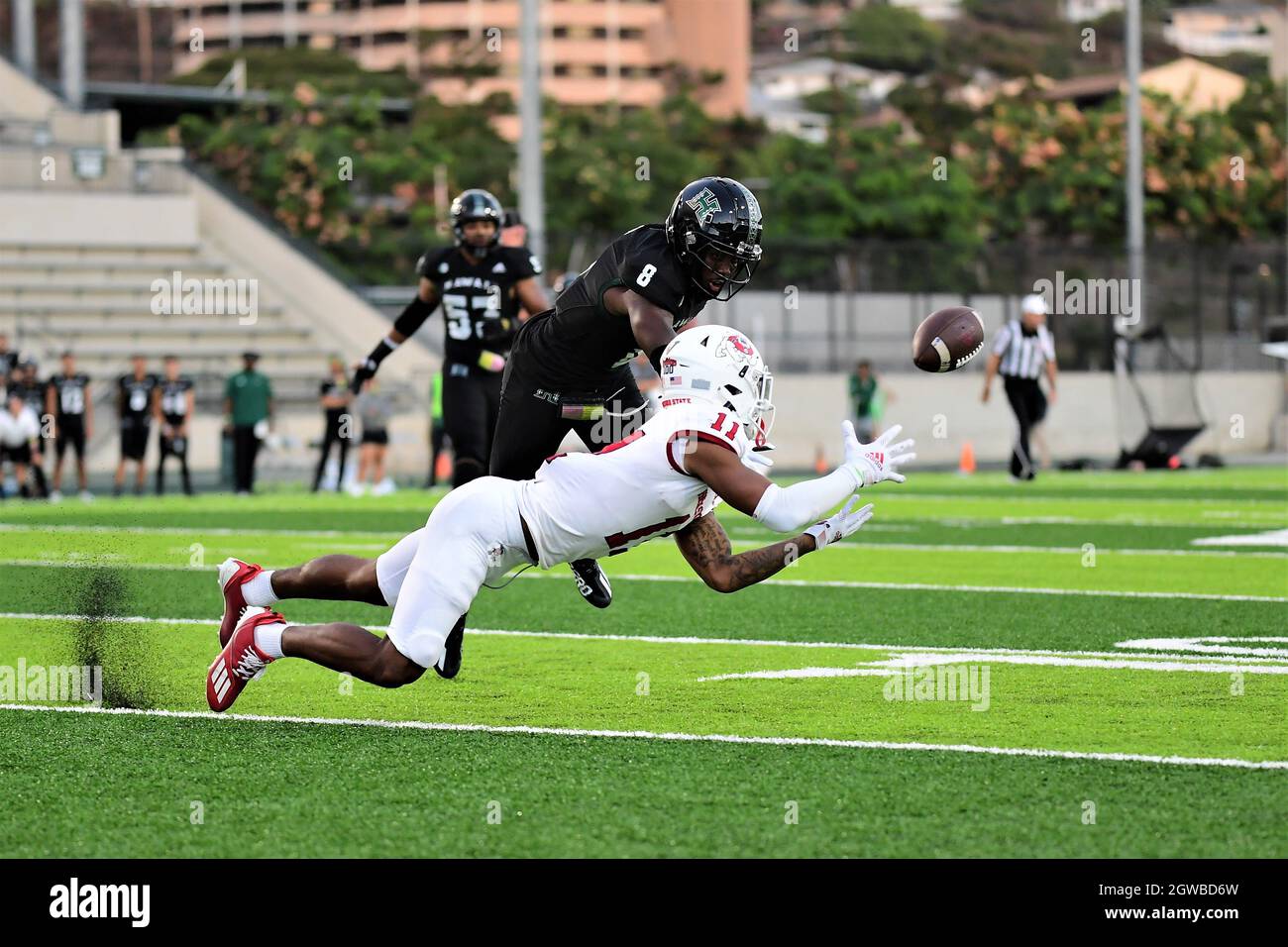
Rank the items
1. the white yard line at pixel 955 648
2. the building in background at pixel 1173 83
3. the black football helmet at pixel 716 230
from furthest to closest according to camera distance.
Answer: the building in background at pixel 1173 83 → the white yard line at pixel 955 648 → the black football helmet at pixel 716 230

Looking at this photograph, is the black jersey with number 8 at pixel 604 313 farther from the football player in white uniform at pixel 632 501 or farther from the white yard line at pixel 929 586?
the white yard line at pixel 929 586

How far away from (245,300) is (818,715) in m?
24.7

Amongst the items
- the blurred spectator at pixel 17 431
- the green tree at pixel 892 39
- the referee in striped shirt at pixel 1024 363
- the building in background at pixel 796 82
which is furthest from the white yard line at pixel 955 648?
the green tree at pixel 892 39

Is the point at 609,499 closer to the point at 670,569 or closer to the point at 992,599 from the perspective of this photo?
the point at 992,599

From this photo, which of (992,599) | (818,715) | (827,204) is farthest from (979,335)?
(827,204)

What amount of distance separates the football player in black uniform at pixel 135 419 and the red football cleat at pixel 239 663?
1623 centimetres

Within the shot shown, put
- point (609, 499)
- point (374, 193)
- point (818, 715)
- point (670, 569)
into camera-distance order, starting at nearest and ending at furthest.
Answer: point (609, 499), point (818, 715), point (670, 569), point (374, 193)

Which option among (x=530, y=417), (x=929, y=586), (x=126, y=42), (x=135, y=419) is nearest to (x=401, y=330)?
(x=530, y=417)

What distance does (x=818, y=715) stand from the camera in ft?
21.7

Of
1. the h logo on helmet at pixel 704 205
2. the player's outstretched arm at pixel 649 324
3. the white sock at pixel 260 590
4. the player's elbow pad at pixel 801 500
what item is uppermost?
the h logo on helmet at pixel 704 205

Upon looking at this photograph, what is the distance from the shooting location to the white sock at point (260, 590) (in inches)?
264

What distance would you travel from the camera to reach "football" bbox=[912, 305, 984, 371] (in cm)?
677

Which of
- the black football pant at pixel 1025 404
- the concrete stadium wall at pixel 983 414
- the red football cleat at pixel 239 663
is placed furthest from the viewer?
the concrete stadium wall at pixel 983 414
